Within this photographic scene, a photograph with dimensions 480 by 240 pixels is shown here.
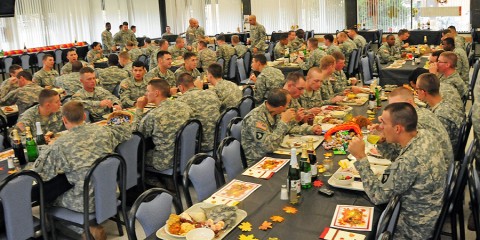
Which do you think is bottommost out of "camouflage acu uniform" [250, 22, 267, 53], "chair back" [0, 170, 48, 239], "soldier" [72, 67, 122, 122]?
"chair back" [0, 170, 48, 239]

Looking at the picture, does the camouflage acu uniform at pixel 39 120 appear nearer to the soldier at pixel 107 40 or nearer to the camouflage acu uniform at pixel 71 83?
the camouflage acu uniform at pixel 71 83

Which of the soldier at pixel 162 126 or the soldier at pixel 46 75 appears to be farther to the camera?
the soldier at pixel 46 75

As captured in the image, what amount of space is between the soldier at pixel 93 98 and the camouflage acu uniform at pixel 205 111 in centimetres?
120

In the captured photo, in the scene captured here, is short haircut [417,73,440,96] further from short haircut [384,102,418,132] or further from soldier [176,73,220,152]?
soldier [176,73,220,152]

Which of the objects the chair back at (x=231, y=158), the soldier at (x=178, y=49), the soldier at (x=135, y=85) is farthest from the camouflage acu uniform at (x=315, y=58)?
the chair back at (x=231, y=158)

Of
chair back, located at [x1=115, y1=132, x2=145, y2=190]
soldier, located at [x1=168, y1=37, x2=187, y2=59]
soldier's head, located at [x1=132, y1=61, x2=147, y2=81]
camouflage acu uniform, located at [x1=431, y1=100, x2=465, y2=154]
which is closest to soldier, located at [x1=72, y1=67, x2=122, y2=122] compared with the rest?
soldier's head, located at [x1=132, y1=61, x2=147, y2=81]

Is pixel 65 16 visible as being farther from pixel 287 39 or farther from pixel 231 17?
pixel 287 39

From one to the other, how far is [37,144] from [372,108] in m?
4.00

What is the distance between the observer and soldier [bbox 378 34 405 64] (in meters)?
11.5

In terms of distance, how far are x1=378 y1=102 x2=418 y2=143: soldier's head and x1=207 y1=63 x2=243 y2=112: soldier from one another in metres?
3.81

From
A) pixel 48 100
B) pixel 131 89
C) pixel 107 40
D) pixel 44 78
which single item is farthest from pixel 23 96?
pixel 107 40

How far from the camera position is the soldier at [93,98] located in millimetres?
6954

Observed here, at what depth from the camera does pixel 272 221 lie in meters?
3.18

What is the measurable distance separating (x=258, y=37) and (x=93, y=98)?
8586 mm
